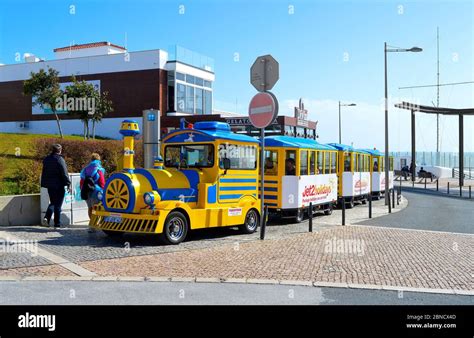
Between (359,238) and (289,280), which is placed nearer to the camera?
(289,280)

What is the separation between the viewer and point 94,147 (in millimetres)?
15539

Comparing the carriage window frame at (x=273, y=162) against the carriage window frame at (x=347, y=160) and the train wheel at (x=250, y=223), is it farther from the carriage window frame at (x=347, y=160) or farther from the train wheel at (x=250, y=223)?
the carriage window frame at (x=347, y=160)

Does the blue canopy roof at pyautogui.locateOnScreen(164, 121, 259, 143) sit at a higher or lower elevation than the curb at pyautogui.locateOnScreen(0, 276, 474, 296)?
higher

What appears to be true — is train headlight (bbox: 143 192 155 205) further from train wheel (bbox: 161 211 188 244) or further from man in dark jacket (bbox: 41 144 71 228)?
man in dark jacket (bbox: 41 144 71 228)

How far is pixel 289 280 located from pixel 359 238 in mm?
4563

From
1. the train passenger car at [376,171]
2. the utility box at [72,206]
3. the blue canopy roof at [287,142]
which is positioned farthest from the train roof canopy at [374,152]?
the utility box at [72,206]

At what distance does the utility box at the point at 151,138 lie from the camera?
11922 millimetres

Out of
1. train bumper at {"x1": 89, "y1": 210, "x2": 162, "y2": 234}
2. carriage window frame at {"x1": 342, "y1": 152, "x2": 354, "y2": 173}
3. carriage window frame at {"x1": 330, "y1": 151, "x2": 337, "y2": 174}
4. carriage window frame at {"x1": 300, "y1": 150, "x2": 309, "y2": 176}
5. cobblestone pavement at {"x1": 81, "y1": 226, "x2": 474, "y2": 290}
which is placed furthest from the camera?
carriage window frame at {"x1": 342, "y1": 152, "x2": 354, "y2": 173}

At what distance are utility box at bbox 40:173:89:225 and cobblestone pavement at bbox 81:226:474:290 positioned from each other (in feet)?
14.0

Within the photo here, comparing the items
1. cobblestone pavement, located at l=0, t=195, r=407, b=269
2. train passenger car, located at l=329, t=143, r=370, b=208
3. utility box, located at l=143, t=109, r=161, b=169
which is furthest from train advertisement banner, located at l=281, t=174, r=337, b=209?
utility box, located at l=143, t=109, r=161, b=169

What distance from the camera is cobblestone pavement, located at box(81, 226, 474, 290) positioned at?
702 centimetres

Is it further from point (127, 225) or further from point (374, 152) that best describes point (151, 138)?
point (374, 152)
